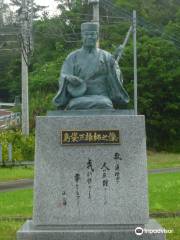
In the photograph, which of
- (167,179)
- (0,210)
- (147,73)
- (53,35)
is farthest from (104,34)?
(0,210)

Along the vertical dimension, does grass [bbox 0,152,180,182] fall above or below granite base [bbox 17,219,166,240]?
above

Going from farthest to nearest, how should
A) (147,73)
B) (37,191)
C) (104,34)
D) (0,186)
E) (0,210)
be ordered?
1. (104,34)
2. (147,73)
3. (0,186)
4. (0,210)
5. (37,191)

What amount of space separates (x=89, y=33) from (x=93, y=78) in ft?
2.30

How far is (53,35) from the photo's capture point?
4403 centimetres

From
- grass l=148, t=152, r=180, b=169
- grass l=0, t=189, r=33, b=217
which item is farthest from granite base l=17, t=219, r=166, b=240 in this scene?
grass l=148, t=152, r=180, b=169

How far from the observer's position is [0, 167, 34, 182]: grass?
21.5m

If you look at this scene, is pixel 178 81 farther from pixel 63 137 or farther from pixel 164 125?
pixel 63 137

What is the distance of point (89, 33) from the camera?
947cm

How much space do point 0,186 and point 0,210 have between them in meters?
5.46

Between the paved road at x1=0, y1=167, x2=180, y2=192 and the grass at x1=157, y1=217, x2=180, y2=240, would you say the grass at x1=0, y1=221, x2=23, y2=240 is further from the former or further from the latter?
the paved road at x1=0, y1=167, x2=180, y2=192

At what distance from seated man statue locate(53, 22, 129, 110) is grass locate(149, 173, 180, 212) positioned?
194 inches

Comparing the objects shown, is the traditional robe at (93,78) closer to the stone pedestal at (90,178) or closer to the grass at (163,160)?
the stone pedestal at (90,178)

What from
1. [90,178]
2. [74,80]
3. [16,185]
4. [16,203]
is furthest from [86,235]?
[16,185]

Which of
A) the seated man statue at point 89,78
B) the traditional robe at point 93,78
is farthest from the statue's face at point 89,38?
the traditional robe at point 93,78
